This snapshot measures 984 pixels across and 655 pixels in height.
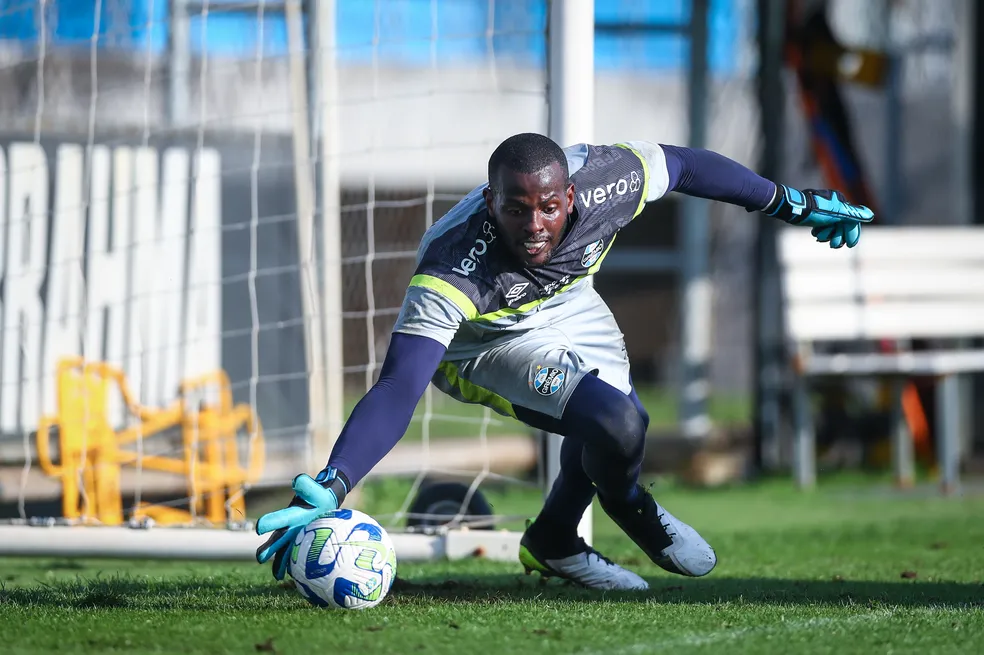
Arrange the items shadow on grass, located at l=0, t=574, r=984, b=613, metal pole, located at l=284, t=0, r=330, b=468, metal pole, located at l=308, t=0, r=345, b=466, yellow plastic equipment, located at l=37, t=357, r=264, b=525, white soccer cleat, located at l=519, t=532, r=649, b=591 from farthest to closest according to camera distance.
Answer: metal pole, located at l=284, t=0, r=330, b=468 → metal pole, located at l=308, t=0, r=345, b=466 → yellow plastic equipment, located at l=37, t=357, r=264, b=525 → white soccer cleat, located at l=519, t=532, r=649, b=591 → shadow on grass, located at l=0, t=574, r=984, b=613

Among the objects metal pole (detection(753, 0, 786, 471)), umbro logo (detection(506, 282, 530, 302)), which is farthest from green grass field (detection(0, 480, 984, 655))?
metal pole (detection(753, 0, 786, 471))

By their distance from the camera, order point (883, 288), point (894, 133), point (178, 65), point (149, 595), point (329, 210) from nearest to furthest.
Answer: point (149, 595) < point (329, 210) < point (178, 65) < point (883, 288) < point (894, 133)

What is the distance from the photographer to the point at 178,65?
7281 mm

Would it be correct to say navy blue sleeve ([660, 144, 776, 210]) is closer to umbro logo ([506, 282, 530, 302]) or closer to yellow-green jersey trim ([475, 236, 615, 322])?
yellow-green jersey trim ([475, 236, 615, 322])

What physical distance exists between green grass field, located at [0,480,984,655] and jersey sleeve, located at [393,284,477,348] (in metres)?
0.79

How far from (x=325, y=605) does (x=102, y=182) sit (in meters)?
3.71

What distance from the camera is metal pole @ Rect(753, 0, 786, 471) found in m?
9.01

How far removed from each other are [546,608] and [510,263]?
102 cm

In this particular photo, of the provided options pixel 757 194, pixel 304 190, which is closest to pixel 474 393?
pixel 757 194

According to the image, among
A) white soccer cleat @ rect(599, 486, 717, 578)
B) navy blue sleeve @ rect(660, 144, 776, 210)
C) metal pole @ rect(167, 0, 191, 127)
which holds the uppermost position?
metal pole @ rect(167, 0, 191, 127)

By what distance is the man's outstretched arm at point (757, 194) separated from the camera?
165 inches

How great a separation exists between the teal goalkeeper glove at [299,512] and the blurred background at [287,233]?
6.73 feet

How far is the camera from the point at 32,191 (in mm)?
6188

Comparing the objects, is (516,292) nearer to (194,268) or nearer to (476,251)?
(476,251)
